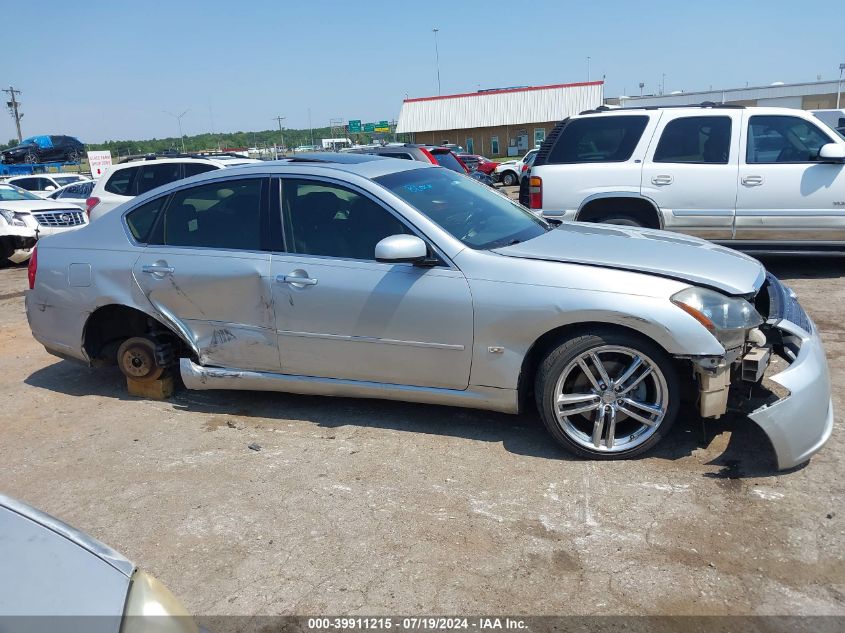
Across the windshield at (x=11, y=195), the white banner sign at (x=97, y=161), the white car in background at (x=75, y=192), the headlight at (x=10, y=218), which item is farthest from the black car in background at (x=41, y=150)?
the headlight at (x=10, y=218)

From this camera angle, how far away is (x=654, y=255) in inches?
156

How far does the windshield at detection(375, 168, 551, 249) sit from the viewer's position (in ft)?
13.9

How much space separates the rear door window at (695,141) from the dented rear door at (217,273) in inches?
197

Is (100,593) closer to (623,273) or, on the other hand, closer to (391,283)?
(391,283)

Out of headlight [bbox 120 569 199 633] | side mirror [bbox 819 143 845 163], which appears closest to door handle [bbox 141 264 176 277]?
headlight [bbox 120 569 199 633]

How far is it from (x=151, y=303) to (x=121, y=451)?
39.8 inches

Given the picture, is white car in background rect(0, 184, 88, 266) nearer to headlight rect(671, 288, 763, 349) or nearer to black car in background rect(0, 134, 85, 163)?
headlight rect(671, 288, 763, 349)

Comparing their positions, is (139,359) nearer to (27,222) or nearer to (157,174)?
(157,174)

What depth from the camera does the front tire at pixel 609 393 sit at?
365 cm

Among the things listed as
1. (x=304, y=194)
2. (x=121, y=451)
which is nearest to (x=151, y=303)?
(x=121, y=451)

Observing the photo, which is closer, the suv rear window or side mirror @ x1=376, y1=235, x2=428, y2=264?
side mirror @ x1=376, y1=235, x2=428, y2=264

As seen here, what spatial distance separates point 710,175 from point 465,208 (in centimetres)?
425

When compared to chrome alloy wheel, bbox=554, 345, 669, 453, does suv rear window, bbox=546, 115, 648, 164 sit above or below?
above

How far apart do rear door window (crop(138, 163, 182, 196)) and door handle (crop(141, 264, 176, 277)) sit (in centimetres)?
654
